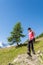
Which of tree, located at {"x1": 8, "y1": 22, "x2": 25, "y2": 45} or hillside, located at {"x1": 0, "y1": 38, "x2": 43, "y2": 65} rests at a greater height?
tree, located at {"x1": 8, "y1": 22, "x2": 25, "y2": 45}

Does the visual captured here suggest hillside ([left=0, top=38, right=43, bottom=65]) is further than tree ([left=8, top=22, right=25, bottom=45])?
No

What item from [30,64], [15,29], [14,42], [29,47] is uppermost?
[15,29]

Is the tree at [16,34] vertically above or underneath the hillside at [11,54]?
above

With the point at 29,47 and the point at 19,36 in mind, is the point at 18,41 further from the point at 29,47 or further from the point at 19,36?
the point at 29,47

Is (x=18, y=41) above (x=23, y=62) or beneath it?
above

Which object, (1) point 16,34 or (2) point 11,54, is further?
(1) point 16,34

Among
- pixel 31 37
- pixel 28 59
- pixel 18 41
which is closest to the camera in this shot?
pixel 28 59

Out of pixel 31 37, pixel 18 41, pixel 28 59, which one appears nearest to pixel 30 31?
pixel 31 37

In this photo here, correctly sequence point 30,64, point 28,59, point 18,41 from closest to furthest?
point 30,64 → point 28,59 → point 18,41

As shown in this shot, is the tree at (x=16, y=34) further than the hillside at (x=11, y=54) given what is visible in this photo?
Yes

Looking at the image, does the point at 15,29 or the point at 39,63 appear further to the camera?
the point at 15,29

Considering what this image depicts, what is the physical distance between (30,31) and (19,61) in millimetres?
3253

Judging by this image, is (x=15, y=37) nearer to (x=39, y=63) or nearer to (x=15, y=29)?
(x=15, y=29)

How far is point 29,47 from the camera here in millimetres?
19703
